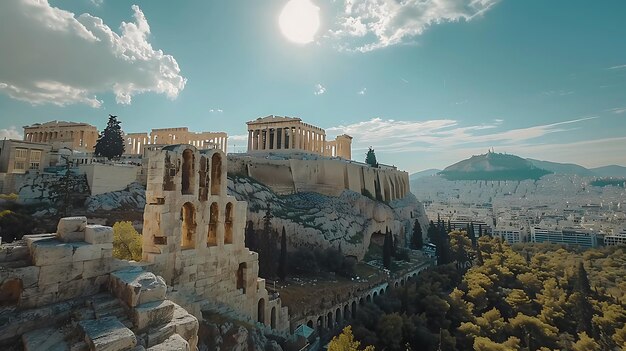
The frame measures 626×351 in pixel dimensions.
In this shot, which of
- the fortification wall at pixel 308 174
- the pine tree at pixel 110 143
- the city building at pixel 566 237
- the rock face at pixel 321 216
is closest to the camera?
the rock face at pixel 321 216

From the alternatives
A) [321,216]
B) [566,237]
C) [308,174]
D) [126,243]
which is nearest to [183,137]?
[308,174]

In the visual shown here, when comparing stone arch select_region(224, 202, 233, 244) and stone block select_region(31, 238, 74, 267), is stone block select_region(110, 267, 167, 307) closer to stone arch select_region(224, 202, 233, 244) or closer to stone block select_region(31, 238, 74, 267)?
stone block select_region(31, 238, 74, 267)

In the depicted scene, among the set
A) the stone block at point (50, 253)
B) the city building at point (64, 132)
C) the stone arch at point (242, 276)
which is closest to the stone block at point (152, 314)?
the stone block at point (50, 253)

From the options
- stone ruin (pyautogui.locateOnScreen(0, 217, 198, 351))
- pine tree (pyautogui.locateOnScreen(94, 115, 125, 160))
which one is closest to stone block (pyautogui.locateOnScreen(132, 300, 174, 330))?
stone ruin (pyautogui.locateOnScreen(0, 217, 198, 351))

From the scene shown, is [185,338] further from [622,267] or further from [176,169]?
[622,267]

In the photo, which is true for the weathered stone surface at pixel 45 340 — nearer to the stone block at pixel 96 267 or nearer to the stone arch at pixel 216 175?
the stone block at pixel 96 267

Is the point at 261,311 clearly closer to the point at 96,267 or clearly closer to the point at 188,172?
the point at 188,172
